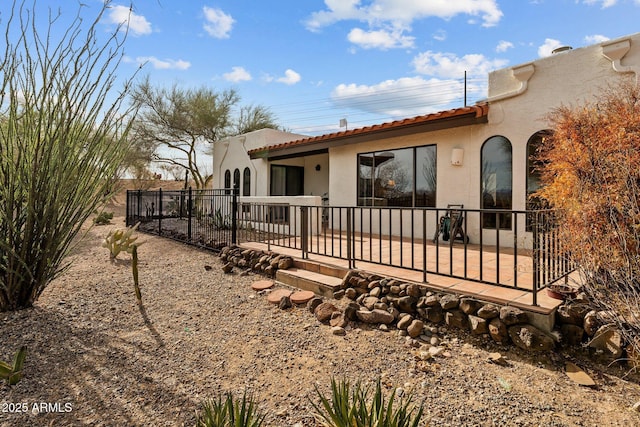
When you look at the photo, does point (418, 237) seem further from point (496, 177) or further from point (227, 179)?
point (227, 179)

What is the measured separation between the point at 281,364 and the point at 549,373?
230 centimetres

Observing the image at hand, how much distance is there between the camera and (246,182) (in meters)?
12.6

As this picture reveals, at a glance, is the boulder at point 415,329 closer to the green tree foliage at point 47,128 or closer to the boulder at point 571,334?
the boulder at point 571,334

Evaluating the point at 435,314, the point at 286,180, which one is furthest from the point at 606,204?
the point at 286,180

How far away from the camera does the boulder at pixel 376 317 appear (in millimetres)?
3602

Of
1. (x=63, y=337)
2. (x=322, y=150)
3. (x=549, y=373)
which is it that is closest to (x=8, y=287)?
(x=63, y=337)

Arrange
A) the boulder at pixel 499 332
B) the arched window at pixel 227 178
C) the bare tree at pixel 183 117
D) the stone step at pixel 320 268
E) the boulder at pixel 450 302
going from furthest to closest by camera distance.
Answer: the bare tree at pixel 183 117 → the arched window at pixel 227 178 → the stone step at pixel 320 268 → the boulder at pixel 450 302 → the boulder at pixel 499 332

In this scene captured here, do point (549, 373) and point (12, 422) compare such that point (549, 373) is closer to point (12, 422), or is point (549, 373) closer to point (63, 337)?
point (12, 422)

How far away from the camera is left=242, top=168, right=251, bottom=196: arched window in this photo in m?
12.4

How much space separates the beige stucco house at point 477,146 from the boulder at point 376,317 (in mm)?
1238

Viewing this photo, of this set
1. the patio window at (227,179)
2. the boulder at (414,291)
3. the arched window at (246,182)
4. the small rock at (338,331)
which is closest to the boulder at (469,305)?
the boulder at (414,291)

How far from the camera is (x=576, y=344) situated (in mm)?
2969

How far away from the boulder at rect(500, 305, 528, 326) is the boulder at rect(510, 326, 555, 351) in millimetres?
50

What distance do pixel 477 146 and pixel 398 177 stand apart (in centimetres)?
188
